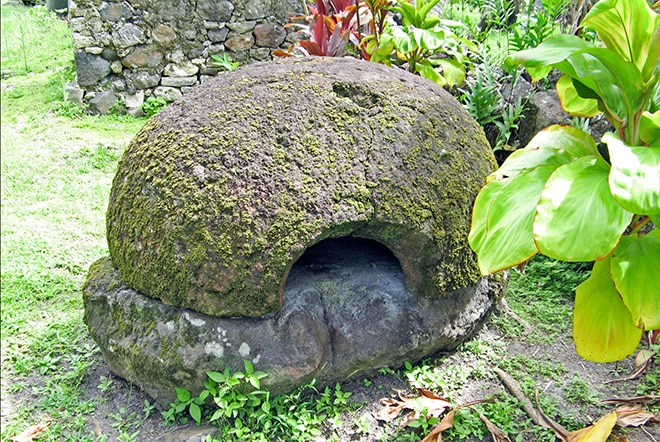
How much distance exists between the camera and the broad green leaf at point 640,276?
7.36 ft

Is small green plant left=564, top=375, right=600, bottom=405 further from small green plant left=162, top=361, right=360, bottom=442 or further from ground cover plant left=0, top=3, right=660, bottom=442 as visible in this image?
small green plant left=162, top=361, right=360, bottom=442

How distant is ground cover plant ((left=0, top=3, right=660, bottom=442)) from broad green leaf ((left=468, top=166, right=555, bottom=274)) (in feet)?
2.61

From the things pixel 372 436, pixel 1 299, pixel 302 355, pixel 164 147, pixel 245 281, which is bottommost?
pixel 1 299

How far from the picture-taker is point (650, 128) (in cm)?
237

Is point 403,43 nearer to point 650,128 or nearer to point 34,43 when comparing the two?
point 650,128

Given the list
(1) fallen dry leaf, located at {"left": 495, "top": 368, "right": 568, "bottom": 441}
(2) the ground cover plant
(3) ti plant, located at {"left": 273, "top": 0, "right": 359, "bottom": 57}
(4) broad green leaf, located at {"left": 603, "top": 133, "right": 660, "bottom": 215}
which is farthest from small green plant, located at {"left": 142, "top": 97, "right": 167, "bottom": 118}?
(4) broad green leaf, located at {"left": 603, "top": 133, "right": 660, "bottom": 215}

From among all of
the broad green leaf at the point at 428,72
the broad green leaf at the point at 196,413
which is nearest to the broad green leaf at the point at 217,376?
the broad green leaf at the point at 196,413

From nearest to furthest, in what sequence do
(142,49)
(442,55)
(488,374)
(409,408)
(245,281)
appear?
(245,281) → (409,408) → (488,374) → (442,55) → (142,49)

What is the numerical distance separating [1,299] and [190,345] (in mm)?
1842

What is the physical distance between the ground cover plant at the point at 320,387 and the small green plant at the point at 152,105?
253 cm

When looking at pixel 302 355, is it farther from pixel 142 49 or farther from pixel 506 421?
pixel 142 49

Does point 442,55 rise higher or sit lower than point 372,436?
higher

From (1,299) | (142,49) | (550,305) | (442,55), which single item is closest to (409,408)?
(550,305)

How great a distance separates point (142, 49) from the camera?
6.74 meters
